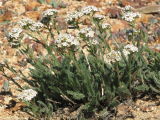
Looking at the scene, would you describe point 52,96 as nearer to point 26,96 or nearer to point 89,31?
point 26,96

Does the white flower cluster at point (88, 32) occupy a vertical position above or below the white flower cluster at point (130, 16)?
below

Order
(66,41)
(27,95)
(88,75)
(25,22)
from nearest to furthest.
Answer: (66,41) → (27,95) → (25,22) → (88,75)

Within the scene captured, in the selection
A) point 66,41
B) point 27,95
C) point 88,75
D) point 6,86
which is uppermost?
point 66,41

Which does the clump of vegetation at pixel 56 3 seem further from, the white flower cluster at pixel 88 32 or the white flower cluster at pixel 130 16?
the white flower cluster at pixel 88 32

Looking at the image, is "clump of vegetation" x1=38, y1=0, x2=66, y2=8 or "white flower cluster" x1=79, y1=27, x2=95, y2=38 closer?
"white flower cluster" x1=79, y1=27, x2=95, y2=38

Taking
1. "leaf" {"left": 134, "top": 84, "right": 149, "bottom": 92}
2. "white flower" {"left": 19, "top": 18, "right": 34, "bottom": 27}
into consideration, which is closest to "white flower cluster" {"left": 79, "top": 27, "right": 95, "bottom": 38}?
"white flower" {"left": 19, "top": 18, "right": 34, "bottom": 27}

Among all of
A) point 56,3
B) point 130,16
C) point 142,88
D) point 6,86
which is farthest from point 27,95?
point 56,3

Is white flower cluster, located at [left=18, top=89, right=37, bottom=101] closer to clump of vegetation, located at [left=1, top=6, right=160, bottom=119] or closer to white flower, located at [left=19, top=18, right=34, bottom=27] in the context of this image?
clump of vegetation, located at [left=1, top=6, right=160, bottom=119]

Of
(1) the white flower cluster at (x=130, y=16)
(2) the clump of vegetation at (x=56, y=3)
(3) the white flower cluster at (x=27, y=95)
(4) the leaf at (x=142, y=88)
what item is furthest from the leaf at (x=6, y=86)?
(2) the clump of vegetation at (x=56, y=3)

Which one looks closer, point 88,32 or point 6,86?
point 88,32

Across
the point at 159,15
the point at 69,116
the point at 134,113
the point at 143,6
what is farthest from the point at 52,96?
the point at 143,6

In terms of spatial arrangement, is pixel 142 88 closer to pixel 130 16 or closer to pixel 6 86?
pixel 130 16
